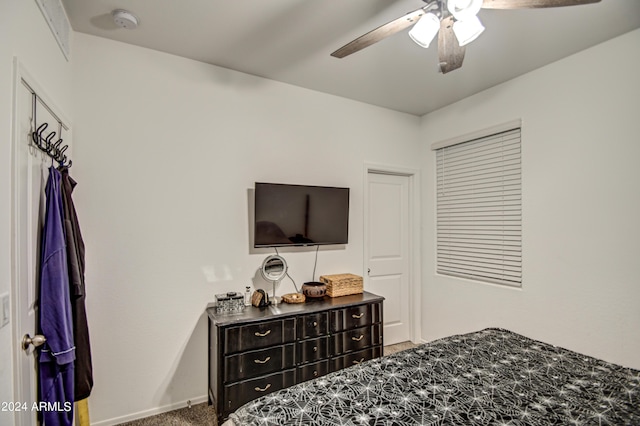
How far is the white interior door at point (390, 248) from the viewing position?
3551mm

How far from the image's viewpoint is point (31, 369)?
137 centimetres

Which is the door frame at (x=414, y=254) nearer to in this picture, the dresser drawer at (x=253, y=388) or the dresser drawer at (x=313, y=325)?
the dresser drawer at (x=313, y=325)

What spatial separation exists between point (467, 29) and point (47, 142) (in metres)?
2.17

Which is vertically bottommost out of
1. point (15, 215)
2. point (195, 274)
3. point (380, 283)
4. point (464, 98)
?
point (380, 283)

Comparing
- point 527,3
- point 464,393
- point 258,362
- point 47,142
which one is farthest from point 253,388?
point 527,3

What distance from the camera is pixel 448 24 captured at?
1596 millimetres

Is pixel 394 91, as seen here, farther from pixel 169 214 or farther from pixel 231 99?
pixel 169 214

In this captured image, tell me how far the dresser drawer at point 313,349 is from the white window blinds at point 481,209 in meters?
1.73

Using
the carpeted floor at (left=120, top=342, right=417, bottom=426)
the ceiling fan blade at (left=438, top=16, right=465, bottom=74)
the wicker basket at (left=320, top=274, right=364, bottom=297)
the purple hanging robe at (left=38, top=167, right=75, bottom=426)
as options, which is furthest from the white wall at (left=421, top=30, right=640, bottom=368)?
the purple hanging robe at (left=38, top=167, right=75, bottom=426)

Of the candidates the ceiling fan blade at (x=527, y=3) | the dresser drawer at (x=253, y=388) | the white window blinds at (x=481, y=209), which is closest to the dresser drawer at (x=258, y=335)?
the dresser drawer at (x=253, y=388)

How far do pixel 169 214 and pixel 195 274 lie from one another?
1.70 ft

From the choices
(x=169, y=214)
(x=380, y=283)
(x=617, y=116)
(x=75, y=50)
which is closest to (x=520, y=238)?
(x=617, y=116)

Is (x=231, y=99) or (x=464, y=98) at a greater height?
(x=464, y=98)

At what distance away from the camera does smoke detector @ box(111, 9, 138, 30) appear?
193cm
